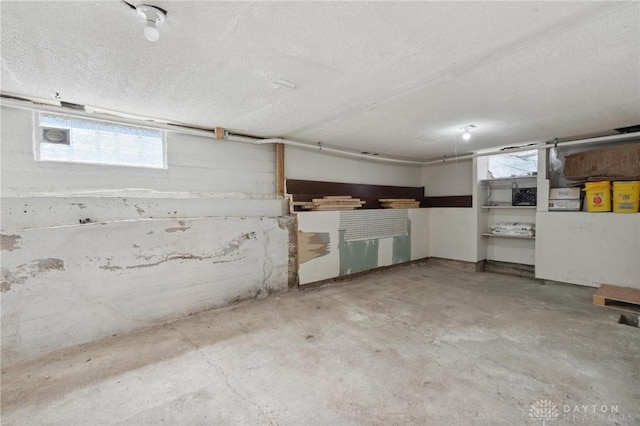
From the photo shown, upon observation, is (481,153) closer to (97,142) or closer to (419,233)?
(419,233)

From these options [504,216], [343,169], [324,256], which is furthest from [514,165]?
[324,256]

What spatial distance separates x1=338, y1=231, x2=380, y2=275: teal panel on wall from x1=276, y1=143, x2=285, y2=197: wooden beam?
3.80 feet

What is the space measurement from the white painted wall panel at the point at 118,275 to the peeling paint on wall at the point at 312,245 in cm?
51

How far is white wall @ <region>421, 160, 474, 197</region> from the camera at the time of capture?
5.37 m

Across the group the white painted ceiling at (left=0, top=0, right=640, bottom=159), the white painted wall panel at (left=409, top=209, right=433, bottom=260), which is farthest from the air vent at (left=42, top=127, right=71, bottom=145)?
the white painted wall panel at (left=409, top=209, right=433, bottom=260)

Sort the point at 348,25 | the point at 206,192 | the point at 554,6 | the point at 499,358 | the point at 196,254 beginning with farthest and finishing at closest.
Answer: the point at 206,192 → the point at 196,254 → the point at 499,358 → the point at 348,25 → the point at 554,6

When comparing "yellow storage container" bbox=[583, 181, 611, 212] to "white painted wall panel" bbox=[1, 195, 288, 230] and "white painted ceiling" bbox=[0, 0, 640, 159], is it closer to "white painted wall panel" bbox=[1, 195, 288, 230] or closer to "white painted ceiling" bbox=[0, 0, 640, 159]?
"white painted ceiling" bbox=[0, 0, 640, 159]

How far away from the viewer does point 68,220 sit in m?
2.57

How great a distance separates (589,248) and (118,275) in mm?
5877

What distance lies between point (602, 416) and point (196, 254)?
3.47 metres

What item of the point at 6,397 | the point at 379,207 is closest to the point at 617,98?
the point at 379,207

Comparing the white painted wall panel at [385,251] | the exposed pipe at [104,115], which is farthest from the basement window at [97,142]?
the white painted wall panel at [385,251]

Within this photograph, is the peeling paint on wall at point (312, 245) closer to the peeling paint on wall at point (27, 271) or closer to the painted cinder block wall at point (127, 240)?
the painted cinder block wall at point (127, 240)

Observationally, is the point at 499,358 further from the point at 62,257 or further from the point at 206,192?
the point at 62,257
